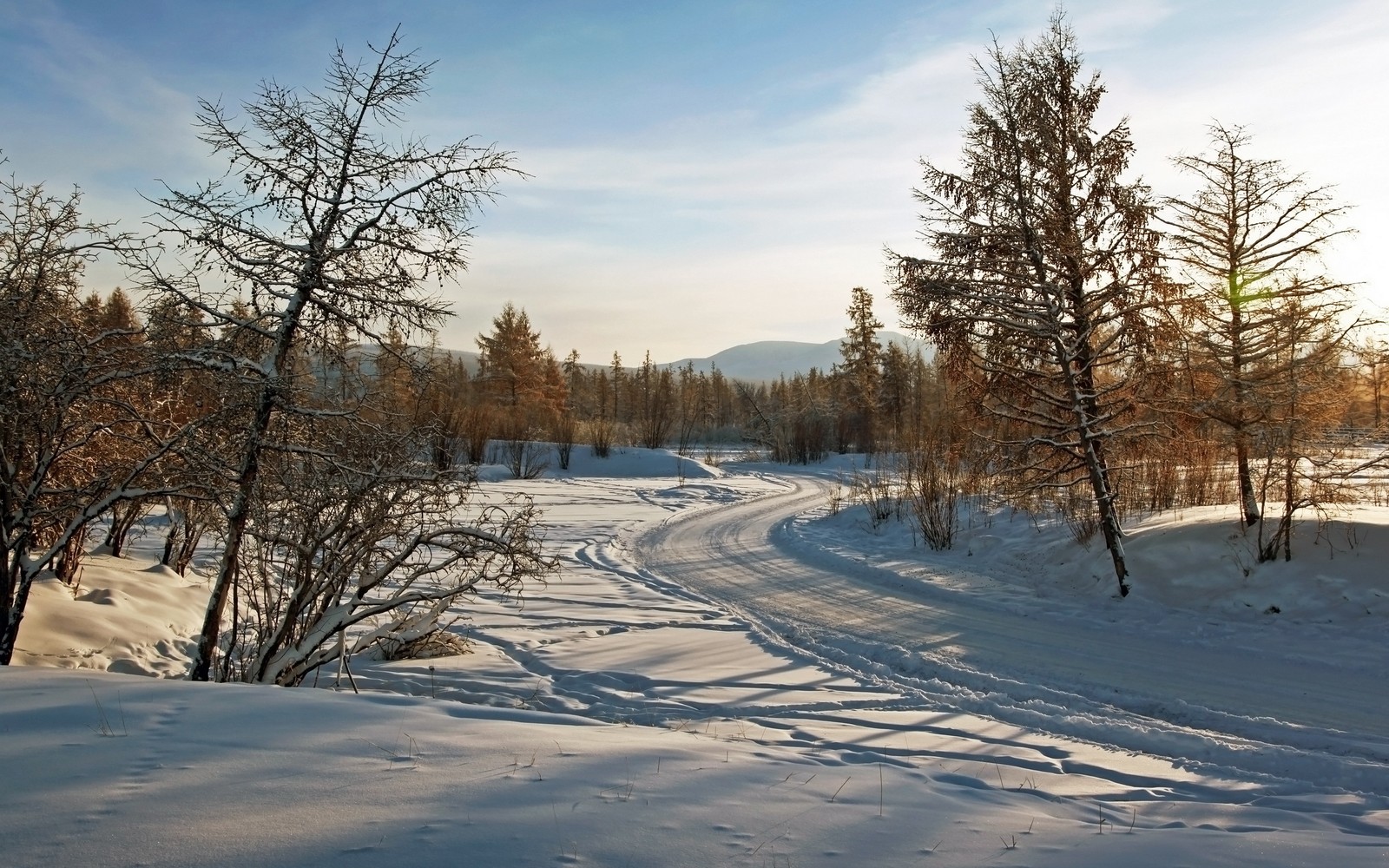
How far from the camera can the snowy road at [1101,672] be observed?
18.5 ft

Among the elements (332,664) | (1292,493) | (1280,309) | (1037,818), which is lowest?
(332,664)

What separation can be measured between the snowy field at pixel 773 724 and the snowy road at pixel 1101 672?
42 millimetres

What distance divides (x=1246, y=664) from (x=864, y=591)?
4512 mm

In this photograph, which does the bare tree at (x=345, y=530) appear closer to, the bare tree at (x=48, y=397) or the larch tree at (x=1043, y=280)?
the bare tree at (x=48, y=397)

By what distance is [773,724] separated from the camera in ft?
19.1

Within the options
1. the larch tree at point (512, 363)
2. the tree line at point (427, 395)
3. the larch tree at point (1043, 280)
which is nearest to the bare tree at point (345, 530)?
the tree line at point (427, 395)

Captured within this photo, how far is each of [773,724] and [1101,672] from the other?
3.48 meters

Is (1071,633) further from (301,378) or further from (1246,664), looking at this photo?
(301,378)

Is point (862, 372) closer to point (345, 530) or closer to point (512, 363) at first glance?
point (512, 363)

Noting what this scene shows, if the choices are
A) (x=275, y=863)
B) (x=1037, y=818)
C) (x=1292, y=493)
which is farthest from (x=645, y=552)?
(x=275, y=863)

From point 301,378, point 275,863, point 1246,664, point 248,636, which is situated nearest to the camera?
point 275,863

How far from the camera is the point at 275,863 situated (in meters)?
2.56

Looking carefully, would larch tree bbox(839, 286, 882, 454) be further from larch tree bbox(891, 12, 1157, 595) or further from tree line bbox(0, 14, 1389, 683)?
larch tree bbox(891, 12, 1157, 595)

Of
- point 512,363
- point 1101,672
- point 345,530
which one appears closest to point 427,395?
point 345,530
